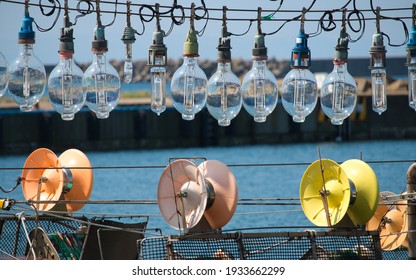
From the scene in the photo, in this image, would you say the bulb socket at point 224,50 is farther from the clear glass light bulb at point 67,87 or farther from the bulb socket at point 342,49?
the clear glass light bulb at point 67,87

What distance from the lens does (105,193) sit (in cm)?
5244

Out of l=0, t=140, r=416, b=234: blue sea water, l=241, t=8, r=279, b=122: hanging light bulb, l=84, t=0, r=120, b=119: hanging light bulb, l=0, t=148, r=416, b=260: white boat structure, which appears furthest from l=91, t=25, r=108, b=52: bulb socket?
l=0, t=140, r=416, b=234: blue sea water

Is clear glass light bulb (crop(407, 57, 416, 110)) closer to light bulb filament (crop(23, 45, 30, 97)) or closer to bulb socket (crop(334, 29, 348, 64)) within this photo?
bulb socket (crop(334, 29, 348, 64))

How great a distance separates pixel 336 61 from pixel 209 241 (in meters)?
1.84

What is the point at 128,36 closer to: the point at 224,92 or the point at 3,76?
the point at 224,92

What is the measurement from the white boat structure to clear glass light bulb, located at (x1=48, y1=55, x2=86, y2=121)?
1274 mm

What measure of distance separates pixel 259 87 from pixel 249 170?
55254mm

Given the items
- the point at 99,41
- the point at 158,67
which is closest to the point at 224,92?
the point at 158,67

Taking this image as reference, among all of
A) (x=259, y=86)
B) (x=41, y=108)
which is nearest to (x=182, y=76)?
(x=259, y=86)

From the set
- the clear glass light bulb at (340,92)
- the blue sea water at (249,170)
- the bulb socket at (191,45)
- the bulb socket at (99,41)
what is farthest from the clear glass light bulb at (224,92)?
the blue sea water at (249,170)

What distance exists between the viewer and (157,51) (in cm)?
913

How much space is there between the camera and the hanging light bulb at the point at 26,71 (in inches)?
344
